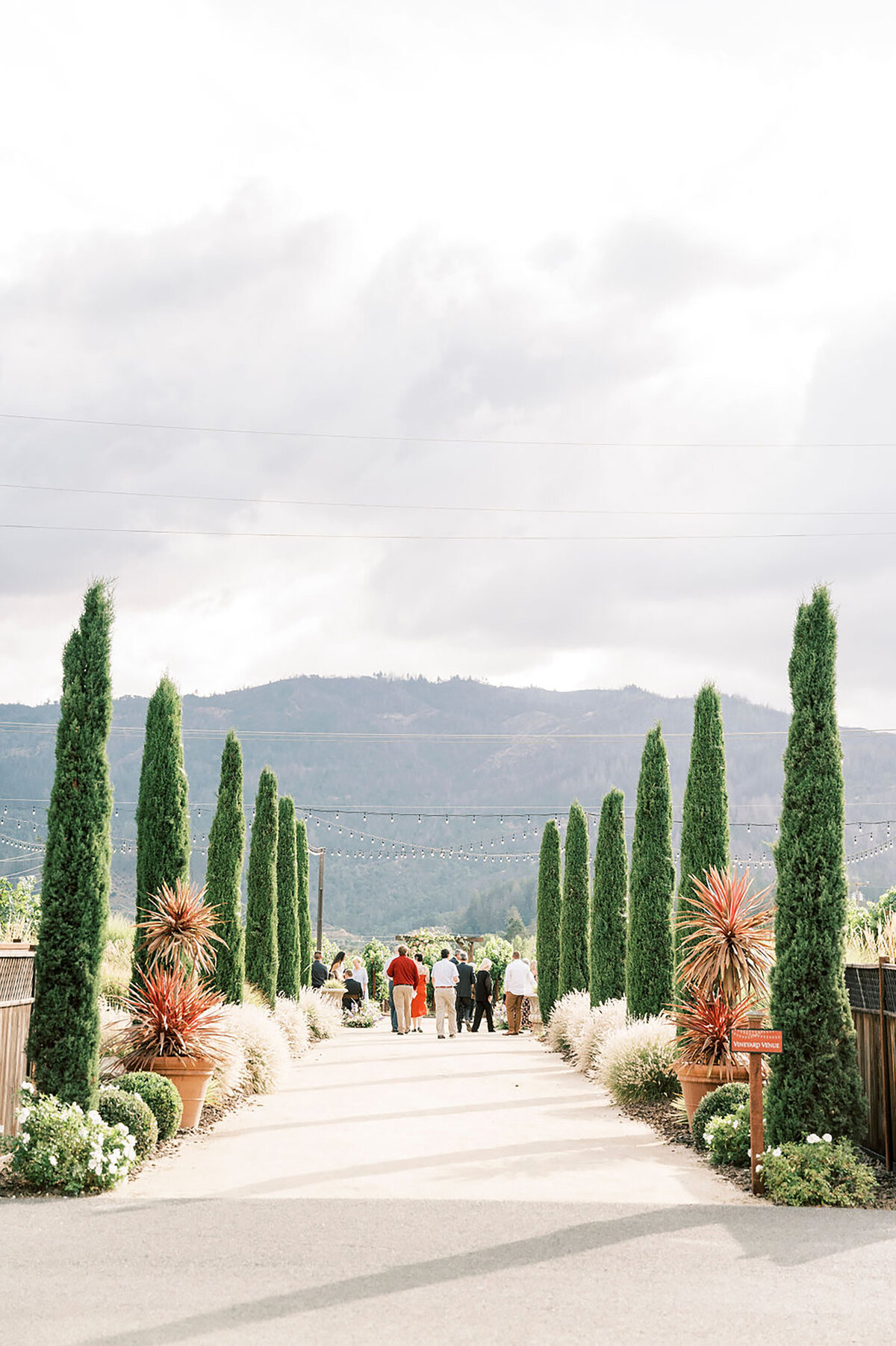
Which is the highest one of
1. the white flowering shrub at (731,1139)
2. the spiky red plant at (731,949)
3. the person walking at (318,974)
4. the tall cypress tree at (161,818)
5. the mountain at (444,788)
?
the mountain at (444,788)

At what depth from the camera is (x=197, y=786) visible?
14800 cm

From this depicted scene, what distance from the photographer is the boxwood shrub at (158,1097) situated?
9.37 metres

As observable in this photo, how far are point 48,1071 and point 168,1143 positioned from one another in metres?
1.51

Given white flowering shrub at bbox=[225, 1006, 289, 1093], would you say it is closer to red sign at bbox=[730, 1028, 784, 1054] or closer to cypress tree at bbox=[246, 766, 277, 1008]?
cypress tree at bbox=[246, 766, 277, 1008]

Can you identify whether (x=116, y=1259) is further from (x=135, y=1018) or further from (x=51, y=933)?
(x=135, y=1018)

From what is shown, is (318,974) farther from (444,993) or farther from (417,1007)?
(444,993)

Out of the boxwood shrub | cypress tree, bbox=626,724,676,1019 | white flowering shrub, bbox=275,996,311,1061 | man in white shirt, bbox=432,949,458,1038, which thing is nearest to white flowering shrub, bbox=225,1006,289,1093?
the boxwood shrub

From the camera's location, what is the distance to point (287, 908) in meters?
22.2

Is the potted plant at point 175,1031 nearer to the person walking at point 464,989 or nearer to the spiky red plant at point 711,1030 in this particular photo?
the spiky red plant at point 711,1030

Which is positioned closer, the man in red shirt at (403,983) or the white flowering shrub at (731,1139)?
the white flowering shrub at (731,1139)

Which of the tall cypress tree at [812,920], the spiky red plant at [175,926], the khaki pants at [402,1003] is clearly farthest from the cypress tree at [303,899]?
the tall cypress tree at [812,920]

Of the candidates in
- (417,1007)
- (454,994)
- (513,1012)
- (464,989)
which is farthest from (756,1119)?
(417,1007)

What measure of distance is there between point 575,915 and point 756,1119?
45.0 ft

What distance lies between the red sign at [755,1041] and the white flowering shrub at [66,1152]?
4.00 m
